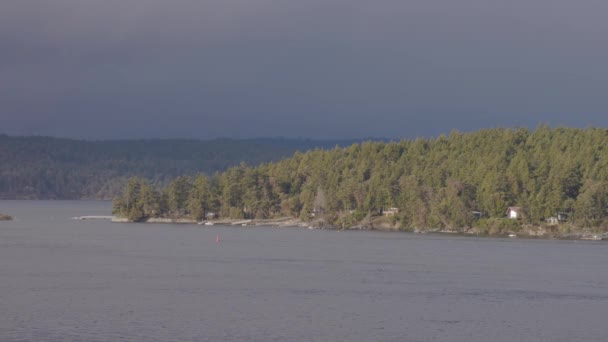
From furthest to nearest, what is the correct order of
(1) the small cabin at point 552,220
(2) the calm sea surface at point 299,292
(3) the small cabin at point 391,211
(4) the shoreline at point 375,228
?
(3) the small cabin at point 391,211 < (1) the small cabin at point 552,220 < (4) the shoreline at point 375,228 < (2) the calm sea surface at point 299,292

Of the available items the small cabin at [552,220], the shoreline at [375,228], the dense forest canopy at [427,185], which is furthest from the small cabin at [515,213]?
the small cabin at [552,220]

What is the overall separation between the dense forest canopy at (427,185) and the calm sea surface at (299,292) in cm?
2413

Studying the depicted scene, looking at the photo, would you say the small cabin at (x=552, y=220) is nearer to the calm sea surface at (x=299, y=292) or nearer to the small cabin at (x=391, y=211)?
the calm sea surface at (x=299, y=292)

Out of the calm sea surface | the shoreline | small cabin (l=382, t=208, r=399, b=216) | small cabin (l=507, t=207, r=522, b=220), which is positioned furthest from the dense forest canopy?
the calm sea surface

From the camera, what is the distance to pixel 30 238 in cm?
10550

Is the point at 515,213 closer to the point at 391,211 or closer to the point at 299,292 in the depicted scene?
the point at 391,211

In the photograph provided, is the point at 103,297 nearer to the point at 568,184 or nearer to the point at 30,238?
the point at 30,238

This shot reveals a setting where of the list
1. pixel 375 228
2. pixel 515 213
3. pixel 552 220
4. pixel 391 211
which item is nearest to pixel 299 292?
pixel 552 220

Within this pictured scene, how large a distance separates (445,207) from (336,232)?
47.8ft

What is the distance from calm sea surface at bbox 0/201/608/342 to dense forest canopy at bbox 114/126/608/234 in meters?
24.1

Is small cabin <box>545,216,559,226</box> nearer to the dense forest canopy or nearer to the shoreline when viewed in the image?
the dense forest canopy

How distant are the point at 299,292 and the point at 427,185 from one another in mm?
80467

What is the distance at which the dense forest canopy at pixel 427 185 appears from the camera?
12138 cm

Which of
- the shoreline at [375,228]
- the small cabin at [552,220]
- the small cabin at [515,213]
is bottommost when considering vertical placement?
the shoreline at [375,228]
